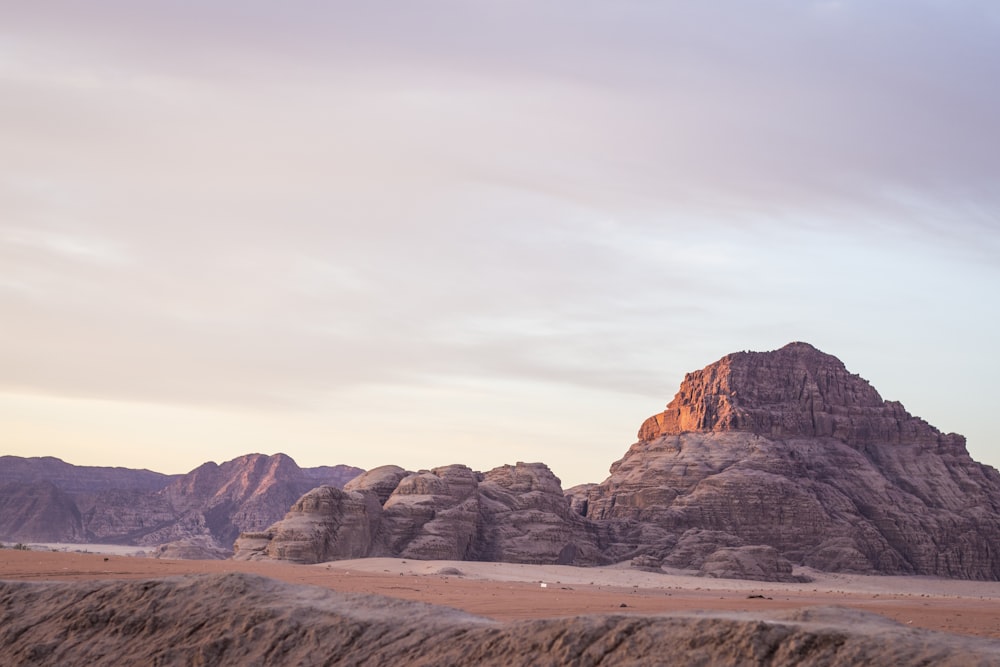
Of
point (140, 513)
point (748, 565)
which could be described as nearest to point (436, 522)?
point (748, 565)

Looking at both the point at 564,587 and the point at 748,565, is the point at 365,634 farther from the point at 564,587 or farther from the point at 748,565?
the point at 748,565

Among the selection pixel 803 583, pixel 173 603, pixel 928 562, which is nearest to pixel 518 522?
pixel 803 583

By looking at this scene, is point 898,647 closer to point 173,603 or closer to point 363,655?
point 363,655

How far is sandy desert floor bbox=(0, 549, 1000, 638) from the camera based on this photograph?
953 inches

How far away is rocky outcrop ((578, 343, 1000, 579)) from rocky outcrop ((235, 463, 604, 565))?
8.39 metres

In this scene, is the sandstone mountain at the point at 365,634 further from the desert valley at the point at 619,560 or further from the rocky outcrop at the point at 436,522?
the rocky outcrop at the point at 436,522

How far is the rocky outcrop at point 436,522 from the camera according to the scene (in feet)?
212

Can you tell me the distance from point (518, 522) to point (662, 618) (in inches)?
2565

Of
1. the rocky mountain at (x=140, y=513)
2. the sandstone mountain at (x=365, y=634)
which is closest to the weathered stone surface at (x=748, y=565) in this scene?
the sandstone mountain at (x=365, y=634)

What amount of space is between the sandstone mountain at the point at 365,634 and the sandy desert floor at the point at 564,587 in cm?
527

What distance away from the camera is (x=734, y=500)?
8775 centimetres

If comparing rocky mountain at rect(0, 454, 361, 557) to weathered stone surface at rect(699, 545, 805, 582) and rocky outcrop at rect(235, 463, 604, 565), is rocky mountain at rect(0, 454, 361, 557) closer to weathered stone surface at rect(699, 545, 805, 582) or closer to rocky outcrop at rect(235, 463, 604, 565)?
rocky outcrop at rect(235, 463, 604, 565)

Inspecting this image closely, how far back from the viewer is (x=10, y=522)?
16100cm

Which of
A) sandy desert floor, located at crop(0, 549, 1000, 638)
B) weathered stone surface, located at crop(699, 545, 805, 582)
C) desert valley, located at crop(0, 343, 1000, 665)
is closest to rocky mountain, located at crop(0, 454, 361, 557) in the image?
desert valley, located at crop(0, 343, 1000, 665)
